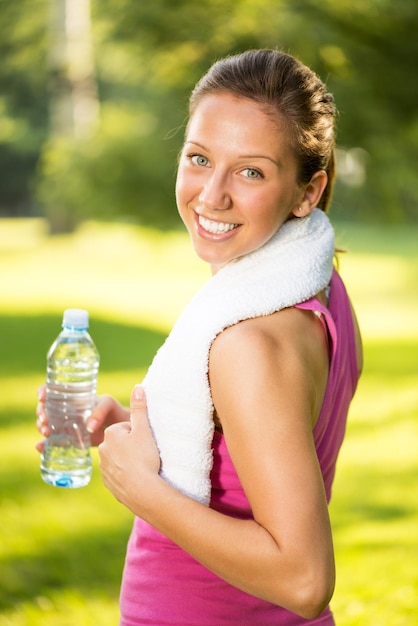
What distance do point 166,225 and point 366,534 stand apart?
4341 mm

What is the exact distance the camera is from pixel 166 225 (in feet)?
32.1

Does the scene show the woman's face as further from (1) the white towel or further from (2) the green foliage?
(2) the green foliage

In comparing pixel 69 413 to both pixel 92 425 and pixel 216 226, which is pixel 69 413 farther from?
pixel 216 226

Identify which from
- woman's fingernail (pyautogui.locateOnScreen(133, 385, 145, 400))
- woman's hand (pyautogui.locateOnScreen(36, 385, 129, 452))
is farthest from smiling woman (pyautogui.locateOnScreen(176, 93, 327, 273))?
woman's hand (pyautogui.locateOnScreen(36, 385, 129, 452))

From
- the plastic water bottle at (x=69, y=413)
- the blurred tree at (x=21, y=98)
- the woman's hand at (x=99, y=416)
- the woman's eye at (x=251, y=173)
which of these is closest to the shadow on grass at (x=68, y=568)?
the plastic water bottle at (x=69, y=413)

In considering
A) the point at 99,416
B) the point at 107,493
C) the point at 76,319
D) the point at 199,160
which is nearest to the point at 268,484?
the point at 199,160

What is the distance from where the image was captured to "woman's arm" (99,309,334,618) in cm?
168

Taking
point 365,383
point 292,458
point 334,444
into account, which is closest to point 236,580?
point 292,458

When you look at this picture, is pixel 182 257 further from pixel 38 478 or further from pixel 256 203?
pixel 256 203

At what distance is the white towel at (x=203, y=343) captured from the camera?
1836 mm

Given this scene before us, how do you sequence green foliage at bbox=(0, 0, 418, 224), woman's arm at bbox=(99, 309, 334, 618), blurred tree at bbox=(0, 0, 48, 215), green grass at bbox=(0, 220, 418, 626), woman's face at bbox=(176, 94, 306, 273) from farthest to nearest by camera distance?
1. blurred tree at bbox=(0, 0, 48, 215)
2. green foliage at bbox=(0, 0, 418, 224)
3. green grass at bbox=(0, 220, 418, 626)
4. woman's face at bbox=(176, 94, 306, 273)
5. woman's arm at bbox=(99, 309, 334, 618)

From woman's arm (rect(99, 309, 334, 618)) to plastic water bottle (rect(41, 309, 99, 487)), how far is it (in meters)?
0.93

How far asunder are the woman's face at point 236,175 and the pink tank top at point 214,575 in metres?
0.20

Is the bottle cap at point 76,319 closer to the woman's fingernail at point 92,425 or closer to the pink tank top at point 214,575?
the woman's fingernail at point 92,425
